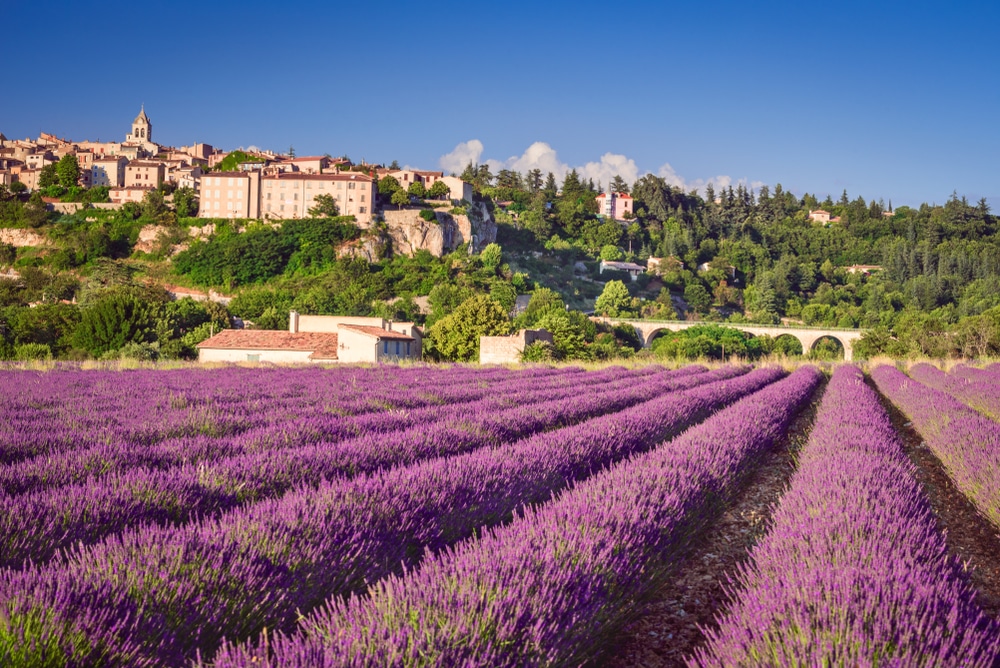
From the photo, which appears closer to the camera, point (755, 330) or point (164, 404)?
point (164, 404)

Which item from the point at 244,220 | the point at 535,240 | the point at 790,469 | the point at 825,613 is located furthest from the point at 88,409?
the point at 535,240

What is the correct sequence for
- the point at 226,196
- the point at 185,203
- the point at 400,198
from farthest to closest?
the point at 400,198 → the point at 185,203 → the point at 226,196

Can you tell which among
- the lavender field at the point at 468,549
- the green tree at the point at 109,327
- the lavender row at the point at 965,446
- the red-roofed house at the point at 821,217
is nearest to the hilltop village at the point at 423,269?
the green tree at the point at 109,327

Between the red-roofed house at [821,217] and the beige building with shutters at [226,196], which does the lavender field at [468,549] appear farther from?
the red-roofed house at [821,217]

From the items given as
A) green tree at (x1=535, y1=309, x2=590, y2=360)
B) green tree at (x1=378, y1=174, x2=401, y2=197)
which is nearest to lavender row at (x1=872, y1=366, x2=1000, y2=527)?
green tree at (x1=535, y1=309, x2=590, y2=360)

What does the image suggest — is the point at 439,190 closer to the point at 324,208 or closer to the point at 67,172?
the point at 324,208

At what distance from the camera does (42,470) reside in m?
4.96

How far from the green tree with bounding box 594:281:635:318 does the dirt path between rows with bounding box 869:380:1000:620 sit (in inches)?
3173

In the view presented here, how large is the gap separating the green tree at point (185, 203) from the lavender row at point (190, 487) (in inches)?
3429

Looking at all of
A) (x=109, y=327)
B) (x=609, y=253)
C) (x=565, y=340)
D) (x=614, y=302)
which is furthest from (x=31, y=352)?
(x=609, y=253)

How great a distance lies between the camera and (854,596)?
8.93 feet

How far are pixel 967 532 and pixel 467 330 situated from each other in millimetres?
38764

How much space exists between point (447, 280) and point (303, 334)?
112 ft

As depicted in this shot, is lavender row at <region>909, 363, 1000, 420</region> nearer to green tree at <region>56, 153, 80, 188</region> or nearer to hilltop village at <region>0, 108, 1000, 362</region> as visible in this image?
hilltop village at <region>0, 108, 1000, 362</region>
